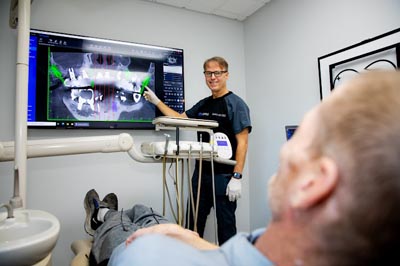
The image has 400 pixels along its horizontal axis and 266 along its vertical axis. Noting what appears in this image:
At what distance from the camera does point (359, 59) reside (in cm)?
183

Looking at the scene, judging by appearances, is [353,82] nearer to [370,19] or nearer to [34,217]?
[34,217]

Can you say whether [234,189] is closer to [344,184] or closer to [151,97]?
[151,97]

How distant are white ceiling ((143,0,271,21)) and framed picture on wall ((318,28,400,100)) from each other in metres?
1.00

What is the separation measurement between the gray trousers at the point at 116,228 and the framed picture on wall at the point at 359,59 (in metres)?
1.54

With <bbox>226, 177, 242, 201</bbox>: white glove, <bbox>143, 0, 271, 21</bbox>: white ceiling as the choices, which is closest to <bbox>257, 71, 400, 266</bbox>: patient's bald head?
<bbox>226, 177, 242, 201</bbox>: white glove

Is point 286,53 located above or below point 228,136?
above

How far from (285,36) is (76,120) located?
6.39 feet

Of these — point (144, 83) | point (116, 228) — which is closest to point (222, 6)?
point (144, 83)

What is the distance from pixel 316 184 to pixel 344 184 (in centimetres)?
4

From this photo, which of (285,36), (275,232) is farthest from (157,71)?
(275,232)

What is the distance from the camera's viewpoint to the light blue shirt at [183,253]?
55cm

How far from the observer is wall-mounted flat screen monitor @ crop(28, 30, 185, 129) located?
204 cm

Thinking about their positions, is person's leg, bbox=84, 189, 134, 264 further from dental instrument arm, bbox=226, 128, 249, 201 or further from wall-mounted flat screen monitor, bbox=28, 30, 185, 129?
dental instrument arm, bbox=226, 128, 249, 201

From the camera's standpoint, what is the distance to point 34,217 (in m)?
1.18
